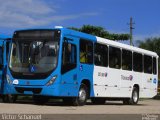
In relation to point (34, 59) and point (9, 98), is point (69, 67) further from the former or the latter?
point (9, 98)

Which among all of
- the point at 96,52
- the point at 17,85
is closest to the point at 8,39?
the point at 17,85

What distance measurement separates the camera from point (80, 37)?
21188mm

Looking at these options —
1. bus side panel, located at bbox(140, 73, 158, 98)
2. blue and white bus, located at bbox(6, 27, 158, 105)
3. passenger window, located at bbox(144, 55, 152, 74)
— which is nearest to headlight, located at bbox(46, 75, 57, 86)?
blue and white bus, located at bbox(6, 27, 158, 105)

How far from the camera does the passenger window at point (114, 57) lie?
23855 millimetres

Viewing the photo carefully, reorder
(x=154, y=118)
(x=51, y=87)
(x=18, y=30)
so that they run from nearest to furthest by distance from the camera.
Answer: (x=154, y=118)
(x=51, y=87)
(x=18, y=30)

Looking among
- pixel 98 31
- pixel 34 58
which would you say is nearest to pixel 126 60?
pixel 34 58

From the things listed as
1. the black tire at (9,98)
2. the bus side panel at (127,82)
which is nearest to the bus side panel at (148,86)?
the bus side panel at (127,82)

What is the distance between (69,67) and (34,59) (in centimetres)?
139

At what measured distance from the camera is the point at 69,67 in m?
20.3

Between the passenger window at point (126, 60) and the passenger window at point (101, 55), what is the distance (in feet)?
7.04

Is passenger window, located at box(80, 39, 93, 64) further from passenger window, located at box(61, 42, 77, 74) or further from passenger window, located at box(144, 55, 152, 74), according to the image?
passenger window, located at box(144, 55, 152, 74)

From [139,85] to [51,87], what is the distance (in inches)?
342

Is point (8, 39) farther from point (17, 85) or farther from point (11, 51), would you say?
point (17, 85)

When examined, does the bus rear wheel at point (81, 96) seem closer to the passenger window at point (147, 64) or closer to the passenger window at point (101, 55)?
the passenger window at point (101, 55)
